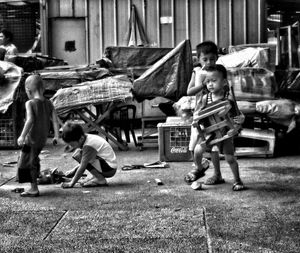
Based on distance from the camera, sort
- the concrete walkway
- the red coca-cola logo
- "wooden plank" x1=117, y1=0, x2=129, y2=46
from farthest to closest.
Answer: "wooden plank" x1=117, y1=0, x2=129, y2=46, the red coca-cola logo, the concrete walkway

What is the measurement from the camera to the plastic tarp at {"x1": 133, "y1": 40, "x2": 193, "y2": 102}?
10344mm

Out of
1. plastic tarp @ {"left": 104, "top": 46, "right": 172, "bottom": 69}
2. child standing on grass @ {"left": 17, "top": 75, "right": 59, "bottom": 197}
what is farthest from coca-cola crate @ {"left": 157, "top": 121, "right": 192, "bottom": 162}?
plastic tarp @ {"left": 104, "top": 46, "right": 172, "bottom": 69}

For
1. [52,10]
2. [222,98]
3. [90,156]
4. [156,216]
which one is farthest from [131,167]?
[52,10]

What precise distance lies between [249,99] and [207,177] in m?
2.56

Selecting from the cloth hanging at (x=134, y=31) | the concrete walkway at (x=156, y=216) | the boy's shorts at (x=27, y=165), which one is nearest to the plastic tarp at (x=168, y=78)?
the concrete walkway at (x=156, y=216)

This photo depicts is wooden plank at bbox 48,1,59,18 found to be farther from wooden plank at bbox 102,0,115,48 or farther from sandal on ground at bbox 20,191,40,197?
sandal on ground at bbox 20,191,40,197

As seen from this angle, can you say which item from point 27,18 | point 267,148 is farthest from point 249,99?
point 27,18

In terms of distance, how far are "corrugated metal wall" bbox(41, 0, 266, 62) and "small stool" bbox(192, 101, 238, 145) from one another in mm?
9512

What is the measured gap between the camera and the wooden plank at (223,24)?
15820 mm

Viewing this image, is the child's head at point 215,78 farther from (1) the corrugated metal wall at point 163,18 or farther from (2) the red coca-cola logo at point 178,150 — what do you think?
(1) the corrugated metal wall at point 163,18

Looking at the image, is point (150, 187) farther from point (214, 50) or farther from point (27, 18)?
point (27, 18)

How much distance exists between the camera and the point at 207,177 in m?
7.34

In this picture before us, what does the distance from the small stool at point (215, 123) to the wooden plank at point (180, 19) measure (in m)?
9.59

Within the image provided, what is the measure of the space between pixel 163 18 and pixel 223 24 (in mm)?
1706
